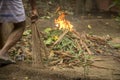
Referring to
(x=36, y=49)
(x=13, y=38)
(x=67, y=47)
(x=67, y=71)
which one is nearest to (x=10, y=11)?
(x=13, y=38)

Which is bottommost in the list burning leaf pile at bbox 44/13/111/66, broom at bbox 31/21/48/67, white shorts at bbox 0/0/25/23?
burning leaf pile at bbox 44/13/111/66

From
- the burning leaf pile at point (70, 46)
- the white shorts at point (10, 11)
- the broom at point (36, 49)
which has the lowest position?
the burning leaf pile at point (70, 46)

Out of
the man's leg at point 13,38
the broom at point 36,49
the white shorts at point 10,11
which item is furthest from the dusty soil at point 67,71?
the white shorts at point 10,11

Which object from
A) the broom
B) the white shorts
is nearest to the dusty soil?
the broom

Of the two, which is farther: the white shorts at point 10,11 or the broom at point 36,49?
the broom at point 36,49

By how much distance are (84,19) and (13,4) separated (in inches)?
174

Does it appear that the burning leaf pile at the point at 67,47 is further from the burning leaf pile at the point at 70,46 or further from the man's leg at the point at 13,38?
the man's leg at the point at 13,38

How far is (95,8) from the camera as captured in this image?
32.9 ft

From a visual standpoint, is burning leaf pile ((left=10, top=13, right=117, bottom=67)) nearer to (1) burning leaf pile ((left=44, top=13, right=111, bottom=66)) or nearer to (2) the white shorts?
(1) burning leaf pile ((left=44, top=13, right=111, bottom=66))

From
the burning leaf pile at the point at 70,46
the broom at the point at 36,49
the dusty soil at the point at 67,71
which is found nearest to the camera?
the dusty soil at the point at 67,71

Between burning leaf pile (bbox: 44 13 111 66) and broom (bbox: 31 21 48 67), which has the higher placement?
broom (bbox: 31 21 48 67)

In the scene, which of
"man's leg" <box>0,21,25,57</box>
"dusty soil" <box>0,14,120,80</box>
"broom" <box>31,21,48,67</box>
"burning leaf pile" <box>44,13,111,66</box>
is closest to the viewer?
"dusty soil" <box>0,14,120,80</box>

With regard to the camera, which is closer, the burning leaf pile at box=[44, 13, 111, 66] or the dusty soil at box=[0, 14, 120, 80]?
the dusty soil at box=[0, 14, 120, 80]

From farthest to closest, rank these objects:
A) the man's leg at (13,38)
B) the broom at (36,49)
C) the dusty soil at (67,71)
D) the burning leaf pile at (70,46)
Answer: the burning leaf pile at (70,46)
the broom at (36,49)
the man's leg at (13,38)
the dusty soil at (67,71)
